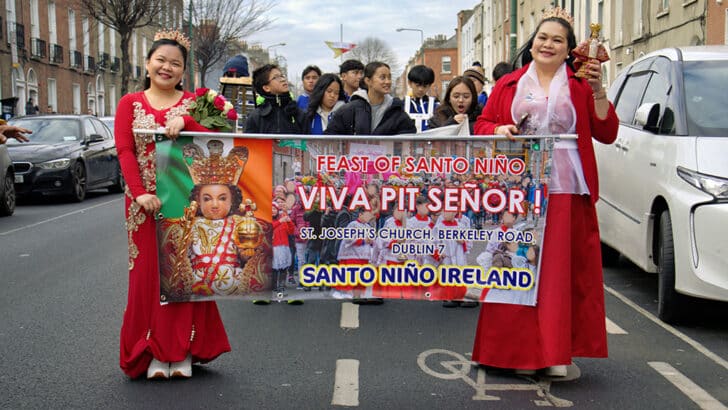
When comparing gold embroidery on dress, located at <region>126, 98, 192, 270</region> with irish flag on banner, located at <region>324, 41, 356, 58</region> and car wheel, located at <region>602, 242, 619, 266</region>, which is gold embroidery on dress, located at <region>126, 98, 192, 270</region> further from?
irish flag on banner, located at <region>324, 41, 356, 58</region>

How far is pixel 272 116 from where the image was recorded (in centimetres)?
734

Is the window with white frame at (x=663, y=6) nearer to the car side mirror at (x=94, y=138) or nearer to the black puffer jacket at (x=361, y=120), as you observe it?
the car side mirror at (x=94, y=138)

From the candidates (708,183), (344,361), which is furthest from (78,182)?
(708,183)

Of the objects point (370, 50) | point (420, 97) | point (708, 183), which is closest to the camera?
point (708, 183)

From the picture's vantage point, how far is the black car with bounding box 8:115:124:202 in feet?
52.5

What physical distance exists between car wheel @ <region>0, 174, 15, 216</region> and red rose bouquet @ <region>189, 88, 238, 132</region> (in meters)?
9.87

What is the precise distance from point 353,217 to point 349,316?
7.47 ft

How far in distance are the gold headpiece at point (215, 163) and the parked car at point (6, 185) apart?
1000 cm

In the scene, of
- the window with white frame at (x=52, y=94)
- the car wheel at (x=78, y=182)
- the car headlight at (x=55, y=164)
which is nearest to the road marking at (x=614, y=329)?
the car headlight at (x=55, y=164)

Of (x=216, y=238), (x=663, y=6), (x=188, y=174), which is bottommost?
(x=216, y=238)

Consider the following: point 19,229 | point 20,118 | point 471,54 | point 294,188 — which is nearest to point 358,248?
point 294,188

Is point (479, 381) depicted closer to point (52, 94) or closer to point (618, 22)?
point (618, 22)

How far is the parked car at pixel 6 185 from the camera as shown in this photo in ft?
45.0

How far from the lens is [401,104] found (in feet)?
23.2
